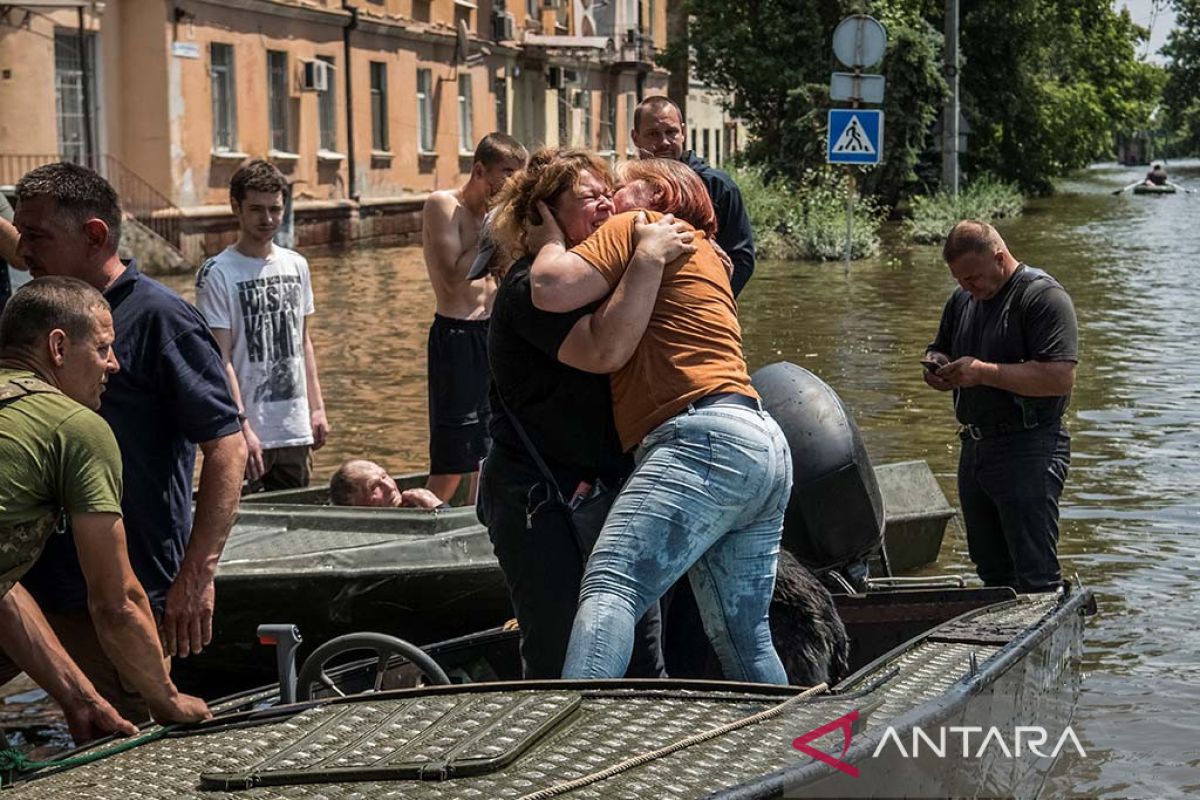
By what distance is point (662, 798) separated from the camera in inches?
144

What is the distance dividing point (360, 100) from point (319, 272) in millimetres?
9443

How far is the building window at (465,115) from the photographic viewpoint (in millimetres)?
41625

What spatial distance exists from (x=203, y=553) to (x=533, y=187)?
1267mm

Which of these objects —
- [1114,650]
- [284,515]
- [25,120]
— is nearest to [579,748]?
[284,515]

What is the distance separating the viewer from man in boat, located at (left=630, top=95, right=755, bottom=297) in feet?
23.4

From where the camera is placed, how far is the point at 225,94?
1195 inches

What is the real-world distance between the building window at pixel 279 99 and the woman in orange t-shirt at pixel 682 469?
28.3 meters

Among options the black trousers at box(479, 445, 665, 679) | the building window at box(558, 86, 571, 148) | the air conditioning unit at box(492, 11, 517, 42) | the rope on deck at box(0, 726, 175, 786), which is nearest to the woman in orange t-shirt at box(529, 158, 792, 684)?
the black trousers at box(479, 445, 665, 679)

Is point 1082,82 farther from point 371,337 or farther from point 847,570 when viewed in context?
point 847,570

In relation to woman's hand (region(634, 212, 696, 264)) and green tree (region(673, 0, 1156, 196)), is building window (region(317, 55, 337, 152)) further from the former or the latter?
woman's hand (region(634, 212, 696, 264))

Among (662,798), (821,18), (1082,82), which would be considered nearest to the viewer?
(662,798)

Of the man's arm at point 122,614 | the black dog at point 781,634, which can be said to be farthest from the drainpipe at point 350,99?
the man's arm at point 122,614

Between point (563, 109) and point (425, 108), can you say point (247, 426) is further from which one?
point (563, 109)

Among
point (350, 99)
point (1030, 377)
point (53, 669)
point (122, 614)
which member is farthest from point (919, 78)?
point (122, 614)
